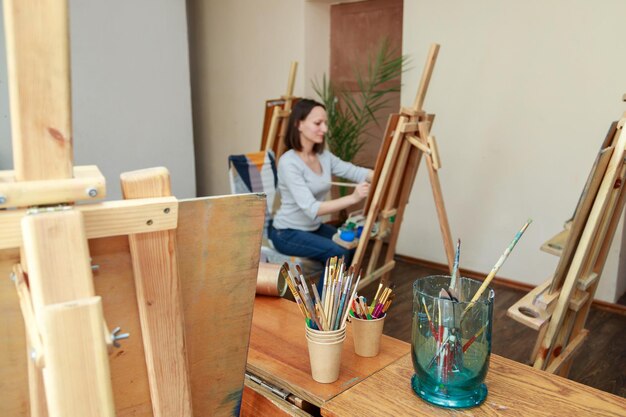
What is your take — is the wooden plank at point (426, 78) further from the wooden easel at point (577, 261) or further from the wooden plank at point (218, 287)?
the wooden plank at point (218, 287)

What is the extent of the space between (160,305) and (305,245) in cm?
195

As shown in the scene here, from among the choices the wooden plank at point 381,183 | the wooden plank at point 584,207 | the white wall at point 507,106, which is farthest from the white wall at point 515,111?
the wooden plank at point 584,207

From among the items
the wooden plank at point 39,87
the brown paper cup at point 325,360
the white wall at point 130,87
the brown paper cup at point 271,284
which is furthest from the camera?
the white wall at point 130,87

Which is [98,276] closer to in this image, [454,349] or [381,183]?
[454,349]

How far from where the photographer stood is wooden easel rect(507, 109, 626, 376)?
5.01ft

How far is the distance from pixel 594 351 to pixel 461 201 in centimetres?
134

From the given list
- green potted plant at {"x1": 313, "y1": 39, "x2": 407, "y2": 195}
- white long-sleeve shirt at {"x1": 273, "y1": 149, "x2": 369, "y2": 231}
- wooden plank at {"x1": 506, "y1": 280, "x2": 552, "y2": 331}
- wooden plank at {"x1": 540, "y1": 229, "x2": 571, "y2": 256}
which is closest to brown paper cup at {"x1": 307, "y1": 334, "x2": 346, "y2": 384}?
wooden plank at {"x1": 506, "y1": 280, "x2": 552, "y2": 331}

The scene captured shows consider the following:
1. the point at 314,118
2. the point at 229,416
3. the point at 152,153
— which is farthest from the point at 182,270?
the point at 152,153

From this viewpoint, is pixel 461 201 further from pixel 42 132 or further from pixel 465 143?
pixel 42 132

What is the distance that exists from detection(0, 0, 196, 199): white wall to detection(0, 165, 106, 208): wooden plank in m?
3.50

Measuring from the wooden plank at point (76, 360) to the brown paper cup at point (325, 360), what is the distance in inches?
18.7

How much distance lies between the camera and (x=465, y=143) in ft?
11.8

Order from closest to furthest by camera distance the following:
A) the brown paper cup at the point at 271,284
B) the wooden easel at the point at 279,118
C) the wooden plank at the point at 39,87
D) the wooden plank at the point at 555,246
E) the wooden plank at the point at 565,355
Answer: the wooden plank at the point at 39,87, the brown paper cup at the point at 271,284, the wooden plank at the point at 565,355, the wooden plank at the point at 555,246, the wooden easel at the point at 279,118

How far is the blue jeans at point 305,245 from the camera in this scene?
8.68 ft
